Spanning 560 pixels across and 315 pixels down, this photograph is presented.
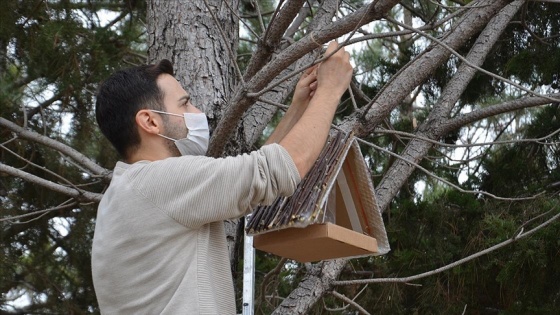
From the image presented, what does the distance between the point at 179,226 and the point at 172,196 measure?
7 centimetres

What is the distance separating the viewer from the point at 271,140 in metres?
2.65

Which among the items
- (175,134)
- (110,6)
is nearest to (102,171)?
(175,134)

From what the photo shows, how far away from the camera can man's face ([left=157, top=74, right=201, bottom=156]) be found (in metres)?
2.41

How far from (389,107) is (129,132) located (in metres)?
1.40

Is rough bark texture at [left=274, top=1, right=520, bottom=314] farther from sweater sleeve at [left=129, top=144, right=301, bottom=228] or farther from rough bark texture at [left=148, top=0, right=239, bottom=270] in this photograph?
sweater sleeve at [left=129, top=144, right=301, bottom=228]

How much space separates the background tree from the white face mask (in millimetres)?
130

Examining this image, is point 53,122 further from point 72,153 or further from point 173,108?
point 173,108

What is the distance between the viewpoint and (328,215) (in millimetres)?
2662

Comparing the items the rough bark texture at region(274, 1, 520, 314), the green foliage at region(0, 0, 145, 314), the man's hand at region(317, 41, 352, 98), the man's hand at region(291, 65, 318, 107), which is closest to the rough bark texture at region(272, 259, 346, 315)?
the rough bark texture at region(274, 1, 520, 314)

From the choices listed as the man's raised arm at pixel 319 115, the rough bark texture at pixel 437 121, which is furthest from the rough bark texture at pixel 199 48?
the rough bark texture at pixel 437 121

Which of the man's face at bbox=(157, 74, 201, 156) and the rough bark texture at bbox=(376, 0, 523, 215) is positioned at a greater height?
the rough bark texture at bbox=(376, 0, 523, 215)

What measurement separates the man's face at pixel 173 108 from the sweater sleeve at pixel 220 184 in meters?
0.26

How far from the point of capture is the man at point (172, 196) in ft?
6.90

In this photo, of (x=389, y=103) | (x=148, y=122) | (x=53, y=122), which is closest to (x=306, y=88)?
(x=148, y=122)
